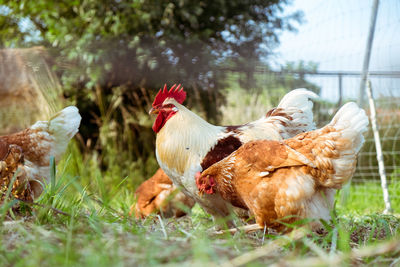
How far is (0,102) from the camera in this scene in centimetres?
594

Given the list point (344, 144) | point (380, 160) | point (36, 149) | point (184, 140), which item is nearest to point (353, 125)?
point (344, 144)

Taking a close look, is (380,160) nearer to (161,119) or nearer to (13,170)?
(161,119)

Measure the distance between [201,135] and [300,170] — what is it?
114cm

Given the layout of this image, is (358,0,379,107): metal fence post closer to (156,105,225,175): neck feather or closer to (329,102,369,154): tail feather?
(156,105,225,175): neck feather

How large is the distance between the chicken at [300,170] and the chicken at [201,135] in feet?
1.59

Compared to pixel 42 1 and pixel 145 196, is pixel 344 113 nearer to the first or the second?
pixel 145 196

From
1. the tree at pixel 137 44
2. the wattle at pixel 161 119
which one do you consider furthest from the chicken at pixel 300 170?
the tree at pixel 137 44

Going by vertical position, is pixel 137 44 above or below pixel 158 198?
above

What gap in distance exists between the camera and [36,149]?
10.4ft

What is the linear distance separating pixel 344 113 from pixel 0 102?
5.71m

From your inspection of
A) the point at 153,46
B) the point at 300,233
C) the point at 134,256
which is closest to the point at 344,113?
the point at 300,233

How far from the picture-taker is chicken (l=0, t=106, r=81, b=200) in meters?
2.86

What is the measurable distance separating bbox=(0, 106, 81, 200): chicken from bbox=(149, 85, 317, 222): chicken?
2.88ft

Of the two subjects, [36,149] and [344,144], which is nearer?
[344,144]
